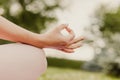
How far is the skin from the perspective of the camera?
1.08 metres

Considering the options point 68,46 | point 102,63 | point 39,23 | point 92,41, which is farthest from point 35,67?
point 39,23

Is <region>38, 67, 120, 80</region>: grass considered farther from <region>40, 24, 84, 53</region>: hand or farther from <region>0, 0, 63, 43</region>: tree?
<region>40, 24, 84, 53</region>: hand

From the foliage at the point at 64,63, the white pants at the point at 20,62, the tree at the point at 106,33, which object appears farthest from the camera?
the foliage at the point at 64,63

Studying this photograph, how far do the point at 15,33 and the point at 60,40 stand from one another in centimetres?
13

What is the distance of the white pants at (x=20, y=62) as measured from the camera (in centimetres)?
107

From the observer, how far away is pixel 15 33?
1.09 meters

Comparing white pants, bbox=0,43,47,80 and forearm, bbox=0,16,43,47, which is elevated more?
forearm, bbox=0,16,43,47

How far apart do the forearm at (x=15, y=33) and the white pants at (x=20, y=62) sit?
17mm

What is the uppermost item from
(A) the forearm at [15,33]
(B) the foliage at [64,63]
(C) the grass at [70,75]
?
(B) the foliage at [64,63]

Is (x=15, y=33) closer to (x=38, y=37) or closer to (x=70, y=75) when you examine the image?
(x=38, y=37)

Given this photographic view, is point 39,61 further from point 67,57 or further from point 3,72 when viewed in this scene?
point 67,57

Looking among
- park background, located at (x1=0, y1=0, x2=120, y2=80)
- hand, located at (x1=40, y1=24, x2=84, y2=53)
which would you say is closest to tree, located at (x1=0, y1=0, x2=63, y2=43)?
park background, located at (x1=0, y1=0, x2=120, y2=80)

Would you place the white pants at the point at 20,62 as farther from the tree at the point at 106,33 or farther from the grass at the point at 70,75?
the tree at the point at 106,33

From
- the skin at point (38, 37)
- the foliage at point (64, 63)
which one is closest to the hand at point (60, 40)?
the skin at point (38, 37)
